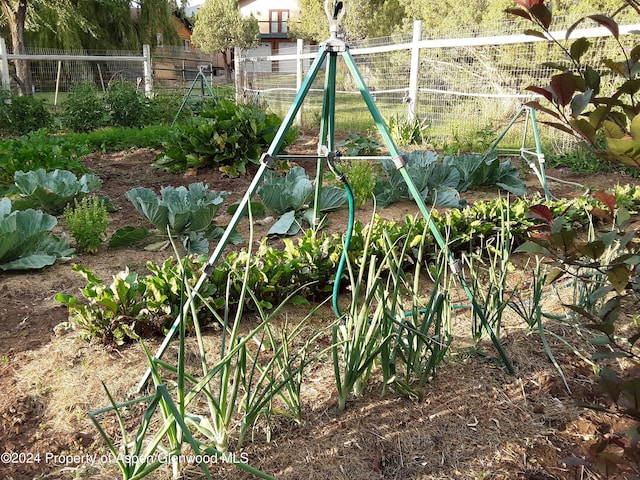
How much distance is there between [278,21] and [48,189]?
1675 inches

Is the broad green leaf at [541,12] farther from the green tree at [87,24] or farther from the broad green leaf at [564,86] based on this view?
the green tree at [87,24]

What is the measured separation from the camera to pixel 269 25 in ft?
139

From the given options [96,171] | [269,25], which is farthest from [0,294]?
[269,25]

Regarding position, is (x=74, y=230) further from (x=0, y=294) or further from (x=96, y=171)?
(x=96, y=171)

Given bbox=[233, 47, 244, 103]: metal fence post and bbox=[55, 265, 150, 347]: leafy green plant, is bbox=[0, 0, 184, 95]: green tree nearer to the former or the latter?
bbox=[233, 47, 244, 103]: metal fence post

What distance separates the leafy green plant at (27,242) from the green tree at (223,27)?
1172 inches

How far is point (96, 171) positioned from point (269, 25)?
40833mm

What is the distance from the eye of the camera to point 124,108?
29.1 feet

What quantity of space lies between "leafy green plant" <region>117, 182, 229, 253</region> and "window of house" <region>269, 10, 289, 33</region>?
4221 cm

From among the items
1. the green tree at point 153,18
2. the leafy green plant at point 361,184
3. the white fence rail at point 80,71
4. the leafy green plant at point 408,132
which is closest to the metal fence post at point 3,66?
the white fence rail at point 80,71

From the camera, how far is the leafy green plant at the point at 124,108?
29.0 feet

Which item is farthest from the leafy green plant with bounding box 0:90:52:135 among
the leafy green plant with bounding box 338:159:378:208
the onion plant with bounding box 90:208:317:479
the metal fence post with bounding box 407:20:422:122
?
the onion plant with bounding box 90:208:317:479

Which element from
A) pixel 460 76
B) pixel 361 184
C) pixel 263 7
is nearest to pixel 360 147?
pixel 361 184

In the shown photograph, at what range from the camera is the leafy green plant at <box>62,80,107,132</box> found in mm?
8562
